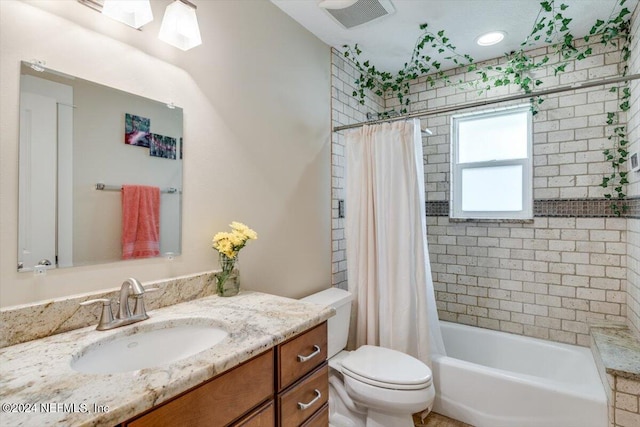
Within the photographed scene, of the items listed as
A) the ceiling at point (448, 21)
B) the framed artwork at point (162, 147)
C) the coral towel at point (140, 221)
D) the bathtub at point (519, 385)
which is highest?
the ceiling at point (448, 21)

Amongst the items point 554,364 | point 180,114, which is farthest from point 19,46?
point 554,364

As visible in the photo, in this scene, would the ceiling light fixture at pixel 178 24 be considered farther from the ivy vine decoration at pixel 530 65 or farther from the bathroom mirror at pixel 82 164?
the ivy vine decoration at pixel 530 65

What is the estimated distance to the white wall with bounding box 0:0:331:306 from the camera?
103 cm

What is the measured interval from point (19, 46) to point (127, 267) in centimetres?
81

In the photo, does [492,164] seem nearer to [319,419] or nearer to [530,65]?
[530,65]

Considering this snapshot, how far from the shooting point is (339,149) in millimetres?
2588

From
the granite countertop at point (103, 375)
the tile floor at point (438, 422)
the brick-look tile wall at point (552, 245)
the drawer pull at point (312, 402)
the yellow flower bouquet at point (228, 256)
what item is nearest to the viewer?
the granite countertop at point (103, 375)

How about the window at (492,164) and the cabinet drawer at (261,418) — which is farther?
the window at (492,164)

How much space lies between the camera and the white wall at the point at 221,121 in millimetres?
1029

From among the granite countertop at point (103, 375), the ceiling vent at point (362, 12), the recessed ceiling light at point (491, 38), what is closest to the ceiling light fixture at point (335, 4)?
the ceiling vent at point (362, 12)

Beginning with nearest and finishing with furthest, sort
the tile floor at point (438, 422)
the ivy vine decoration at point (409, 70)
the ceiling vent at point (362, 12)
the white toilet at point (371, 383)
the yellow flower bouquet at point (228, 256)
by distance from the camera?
the yellow flower bouquet at point (228, 256)
the white toilet at point (371, 383)
the ceiling vent at point (362, 12)
the tile floor at point (438, 422)
the ivy vine decoration at point (409, 70)

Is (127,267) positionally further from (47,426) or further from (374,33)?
(374,33)

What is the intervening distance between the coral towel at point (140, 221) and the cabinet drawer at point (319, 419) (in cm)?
91

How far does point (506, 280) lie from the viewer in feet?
8.59
